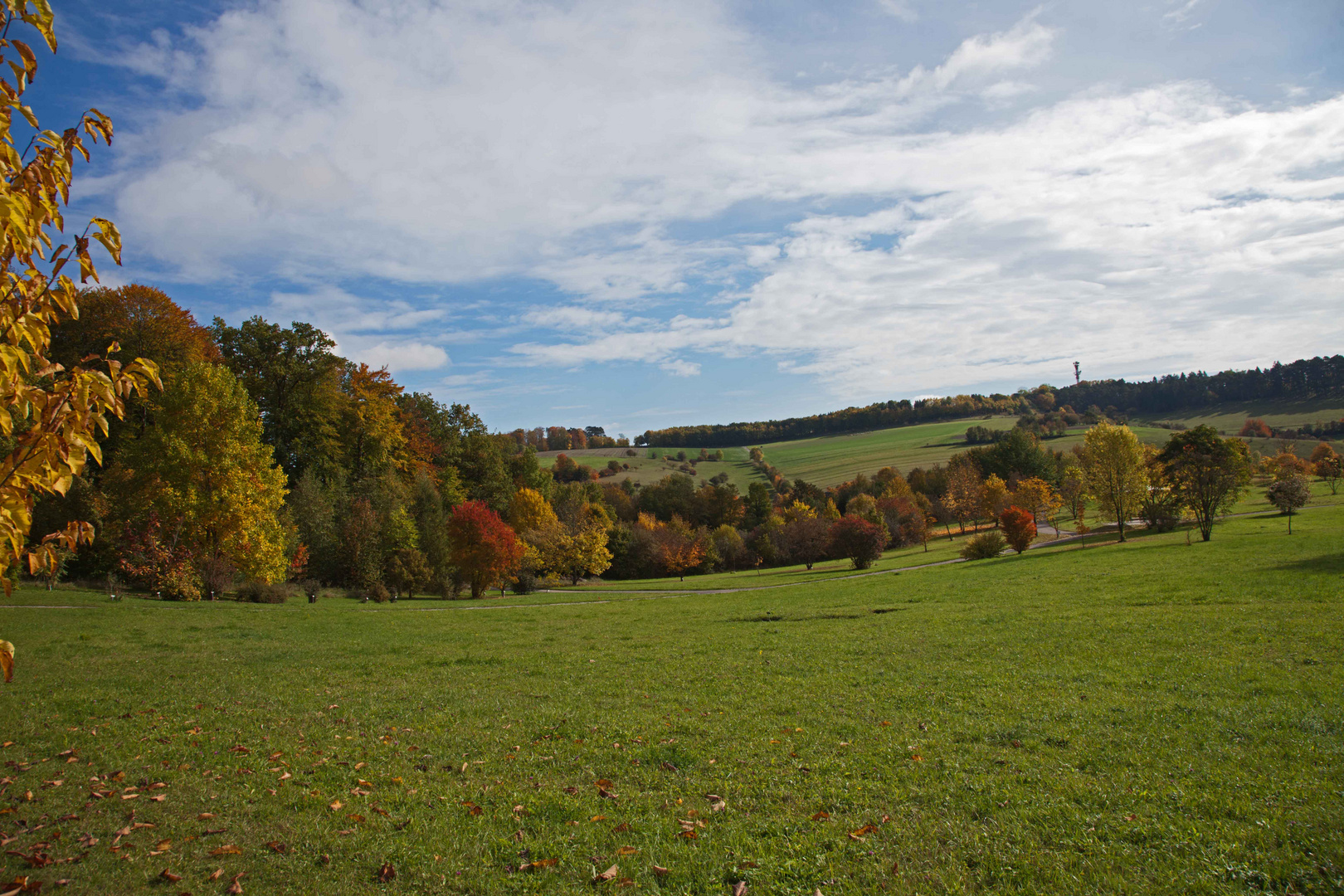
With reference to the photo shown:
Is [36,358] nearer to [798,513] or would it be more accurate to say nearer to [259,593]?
[259,593]

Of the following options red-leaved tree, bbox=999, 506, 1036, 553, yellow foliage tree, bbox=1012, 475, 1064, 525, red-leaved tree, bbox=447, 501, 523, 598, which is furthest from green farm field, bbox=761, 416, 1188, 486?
red-leaved tree, bbox=447, 501, 523, 598

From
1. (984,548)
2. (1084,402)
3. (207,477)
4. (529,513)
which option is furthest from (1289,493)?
(1084,402)

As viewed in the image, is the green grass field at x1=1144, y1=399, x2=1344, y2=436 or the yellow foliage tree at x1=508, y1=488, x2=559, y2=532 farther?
the green grass field at x1=1144, y1=399, x2=1344, y2=436

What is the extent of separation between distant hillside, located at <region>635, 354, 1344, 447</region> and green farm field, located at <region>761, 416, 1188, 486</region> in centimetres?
785

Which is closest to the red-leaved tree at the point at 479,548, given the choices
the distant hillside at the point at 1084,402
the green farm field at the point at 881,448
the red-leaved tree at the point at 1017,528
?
the red-leaved tree at the point at 1017,528

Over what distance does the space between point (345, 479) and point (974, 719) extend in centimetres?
5044

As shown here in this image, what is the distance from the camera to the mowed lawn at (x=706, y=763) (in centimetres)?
521

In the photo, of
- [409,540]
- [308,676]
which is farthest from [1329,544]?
[409,540]

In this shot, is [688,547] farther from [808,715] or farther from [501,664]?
[808,715]

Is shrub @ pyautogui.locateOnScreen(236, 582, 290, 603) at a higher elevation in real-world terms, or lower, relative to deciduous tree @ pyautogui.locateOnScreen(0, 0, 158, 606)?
lower

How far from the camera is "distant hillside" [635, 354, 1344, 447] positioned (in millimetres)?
135000

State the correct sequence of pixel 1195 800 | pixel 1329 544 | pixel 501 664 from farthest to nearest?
1. pixel 1329 544
2. pixel 501 664
3. pixel 1195 800

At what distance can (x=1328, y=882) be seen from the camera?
15.4 ft

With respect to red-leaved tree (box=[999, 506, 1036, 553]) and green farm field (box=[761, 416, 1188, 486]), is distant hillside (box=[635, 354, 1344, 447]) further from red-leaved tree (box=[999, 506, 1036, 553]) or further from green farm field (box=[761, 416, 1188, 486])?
red-leaved tree (box=[999, 506, 1036, 553])
